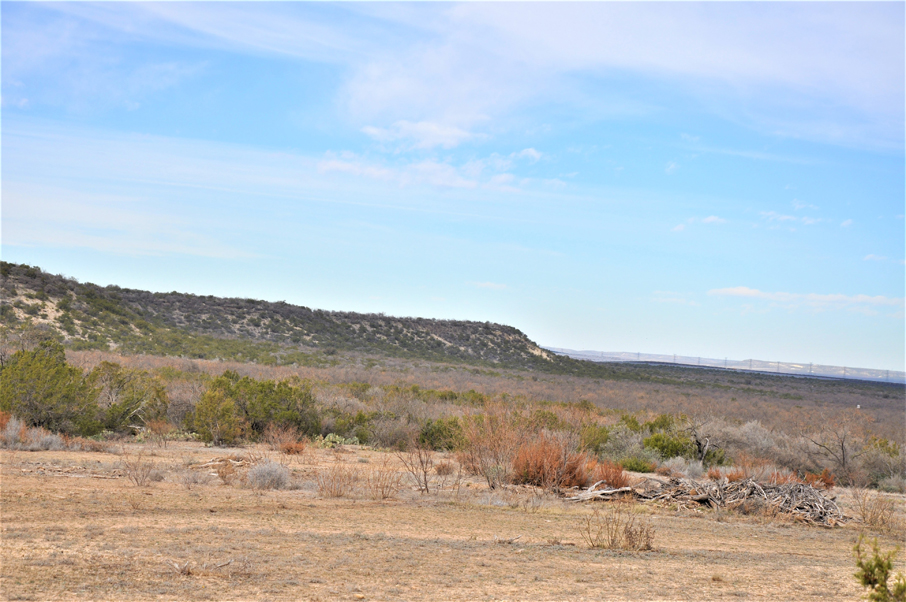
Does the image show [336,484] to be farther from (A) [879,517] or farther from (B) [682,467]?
(B) [682,467]

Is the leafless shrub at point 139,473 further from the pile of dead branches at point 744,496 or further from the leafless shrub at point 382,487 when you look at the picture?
the pile of dead branches at point 744,496

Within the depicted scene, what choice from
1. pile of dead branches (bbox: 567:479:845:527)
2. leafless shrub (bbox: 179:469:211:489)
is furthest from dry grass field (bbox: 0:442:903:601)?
pile of dead branches (bbox: 567:479:845:527)

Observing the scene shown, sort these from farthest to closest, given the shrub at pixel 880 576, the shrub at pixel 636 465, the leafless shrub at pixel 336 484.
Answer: the shrub at pixel 636 465 → the leafless shrub at pixel 336 484 → the shrub at pixel 880 576

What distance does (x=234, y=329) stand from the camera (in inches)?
2458

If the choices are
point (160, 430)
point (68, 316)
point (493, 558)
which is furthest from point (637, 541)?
point (68, 316)

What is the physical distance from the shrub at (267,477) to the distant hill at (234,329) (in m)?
30.1

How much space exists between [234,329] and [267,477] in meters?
52.9

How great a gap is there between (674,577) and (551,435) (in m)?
7.68

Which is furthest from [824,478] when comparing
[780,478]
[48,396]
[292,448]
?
[48,396]

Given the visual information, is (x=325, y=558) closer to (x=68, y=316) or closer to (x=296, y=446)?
(x=296, y=446)

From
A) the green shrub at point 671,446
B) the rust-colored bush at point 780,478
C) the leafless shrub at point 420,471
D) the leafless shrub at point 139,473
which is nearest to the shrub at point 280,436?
the leafless shrub at point 420,471

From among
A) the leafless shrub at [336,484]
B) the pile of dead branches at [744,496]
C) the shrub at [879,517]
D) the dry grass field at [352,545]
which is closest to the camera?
the dry grass field at [352,545]

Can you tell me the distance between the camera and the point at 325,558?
24.4 feet

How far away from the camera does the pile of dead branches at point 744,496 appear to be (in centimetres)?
1223
